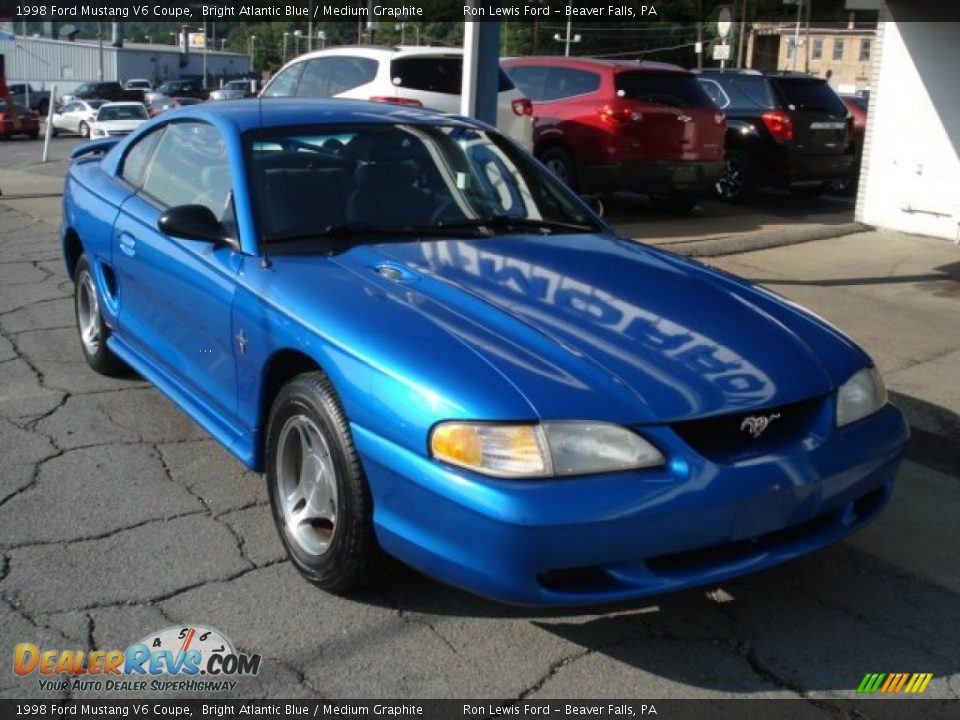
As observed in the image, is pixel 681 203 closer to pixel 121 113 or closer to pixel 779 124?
pixel 779 124

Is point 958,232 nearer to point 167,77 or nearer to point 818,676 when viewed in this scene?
point 818,676

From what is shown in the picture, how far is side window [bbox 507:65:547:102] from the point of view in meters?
12.3

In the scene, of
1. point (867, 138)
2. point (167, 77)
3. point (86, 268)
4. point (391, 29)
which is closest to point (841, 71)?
point (391, 29)

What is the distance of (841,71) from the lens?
84.2m

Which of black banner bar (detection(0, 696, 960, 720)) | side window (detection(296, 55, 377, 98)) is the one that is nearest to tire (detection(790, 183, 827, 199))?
side window (detection(296, 55, 377, 98))

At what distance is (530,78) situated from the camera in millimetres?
12438

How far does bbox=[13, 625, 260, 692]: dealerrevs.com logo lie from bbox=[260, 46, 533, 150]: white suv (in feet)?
26.8

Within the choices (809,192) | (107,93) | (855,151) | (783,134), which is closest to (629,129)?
(783,134)

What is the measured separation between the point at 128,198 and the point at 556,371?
112 inches

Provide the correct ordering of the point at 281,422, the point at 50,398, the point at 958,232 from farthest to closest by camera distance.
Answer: the point at 958,232 < the point at 50,398 < the point at 281,422

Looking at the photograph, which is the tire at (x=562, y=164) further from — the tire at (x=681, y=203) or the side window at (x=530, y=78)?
Answer: the tire at (x=681, y=203)

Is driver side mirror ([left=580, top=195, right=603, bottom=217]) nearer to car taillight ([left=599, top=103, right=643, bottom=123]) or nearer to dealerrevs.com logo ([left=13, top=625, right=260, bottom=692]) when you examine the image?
dealerrevs.com logo ([left=13, top=625, right=260, bottom=692])

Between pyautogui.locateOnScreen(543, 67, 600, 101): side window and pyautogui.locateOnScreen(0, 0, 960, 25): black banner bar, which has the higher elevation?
pyautogui.locateOnScreen(0, 0, 960, 25): black banner bar

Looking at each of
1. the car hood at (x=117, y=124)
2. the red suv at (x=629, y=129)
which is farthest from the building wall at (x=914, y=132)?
the car hood at (x=117, y=124)
